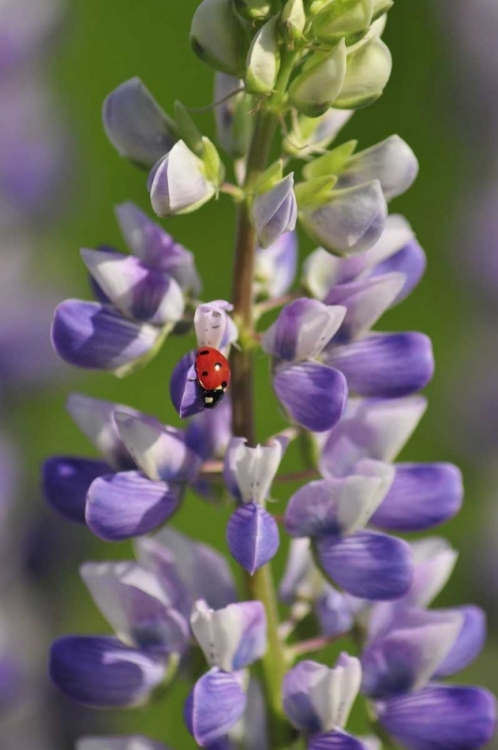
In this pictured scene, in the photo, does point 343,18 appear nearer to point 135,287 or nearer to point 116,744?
point 135,287

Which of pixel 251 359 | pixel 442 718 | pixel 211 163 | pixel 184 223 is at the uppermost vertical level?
pixel 211 163

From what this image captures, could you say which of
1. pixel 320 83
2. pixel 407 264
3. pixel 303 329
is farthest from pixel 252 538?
pixel 320 83

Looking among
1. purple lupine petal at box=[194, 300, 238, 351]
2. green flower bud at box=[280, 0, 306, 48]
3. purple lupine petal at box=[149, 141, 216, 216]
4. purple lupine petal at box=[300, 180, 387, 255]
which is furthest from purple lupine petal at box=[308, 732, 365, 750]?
green flower bud at box=[280, 0, 306, 48]

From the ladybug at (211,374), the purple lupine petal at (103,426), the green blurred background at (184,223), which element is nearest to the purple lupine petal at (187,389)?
the ladybug at (211,374)

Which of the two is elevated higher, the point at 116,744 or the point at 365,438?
the point at 365,438

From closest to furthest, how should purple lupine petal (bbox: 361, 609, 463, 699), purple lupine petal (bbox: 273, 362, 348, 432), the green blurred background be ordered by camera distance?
purple lupine petal (bbox: 273, 362, 348, 432)
purple lupine petal (bbox: 361, 609, 463, 699)
the green blurred background

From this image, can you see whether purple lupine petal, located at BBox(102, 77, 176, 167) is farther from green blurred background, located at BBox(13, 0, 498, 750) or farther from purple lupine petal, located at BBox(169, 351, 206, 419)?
green blurred background, located at BBox(13, 0, 498, 750)

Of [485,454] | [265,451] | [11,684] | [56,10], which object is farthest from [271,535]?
[56,10]
